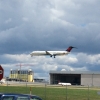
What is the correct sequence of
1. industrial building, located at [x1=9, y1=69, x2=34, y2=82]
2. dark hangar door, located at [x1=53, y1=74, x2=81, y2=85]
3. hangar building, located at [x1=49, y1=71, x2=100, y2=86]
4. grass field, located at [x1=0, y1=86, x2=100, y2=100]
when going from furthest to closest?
industrial building, located at [x1=9, y1=69, x2=34, y2=82] < dark hangar door, located at [x1=53, y1=74, x2=81, y2=85] < hangar building, located at [x1=49, y1=71, x2=100, y2=86] < grass field, located at [x1=0, y1=86, x2=100, y2=100]

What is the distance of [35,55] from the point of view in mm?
118688

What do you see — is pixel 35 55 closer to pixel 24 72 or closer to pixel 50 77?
pixel 50 77

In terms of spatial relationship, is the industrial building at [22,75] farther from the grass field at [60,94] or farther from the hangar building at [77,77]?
the grass field at [60,94]

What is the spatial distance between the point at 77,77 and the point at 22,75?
56.2 meters

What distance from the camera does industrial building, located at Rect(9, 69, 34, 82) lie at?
189500 mm

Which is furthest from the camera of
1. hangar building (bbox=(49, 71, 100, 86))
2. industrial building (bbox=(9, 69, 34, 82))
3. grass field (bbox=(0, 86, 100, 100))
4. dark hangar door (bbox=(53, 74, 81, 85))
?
industrial building (bbox=(9, 69, 34, 82))

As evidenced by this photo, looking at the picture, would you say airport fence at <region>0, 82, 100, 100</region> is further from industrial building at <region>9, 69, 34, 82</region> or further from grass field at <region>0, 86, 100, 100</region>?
industrial building at <region>9, 69, 34, 82</region>

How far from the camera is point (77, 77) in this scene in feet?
481

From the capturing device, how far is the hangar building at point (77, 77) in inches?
4843

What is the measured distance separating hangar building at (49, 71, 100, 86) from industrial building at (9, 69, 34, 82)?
41.4m

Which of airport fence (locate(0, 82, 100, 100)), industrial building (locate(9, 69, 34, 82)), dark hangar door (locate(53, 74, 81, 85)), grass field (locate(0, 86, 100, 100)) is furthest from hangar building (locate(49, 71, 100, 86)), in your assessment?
grass field (locate(0, 86, 100, 100))

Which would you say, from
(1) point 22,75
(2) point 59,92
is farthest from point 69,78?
(2) point 59,92

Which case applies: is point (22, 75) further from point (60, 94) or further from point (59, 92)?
point (60, 94)

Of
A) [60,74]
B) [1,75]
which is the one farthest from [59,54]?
[1,75]
